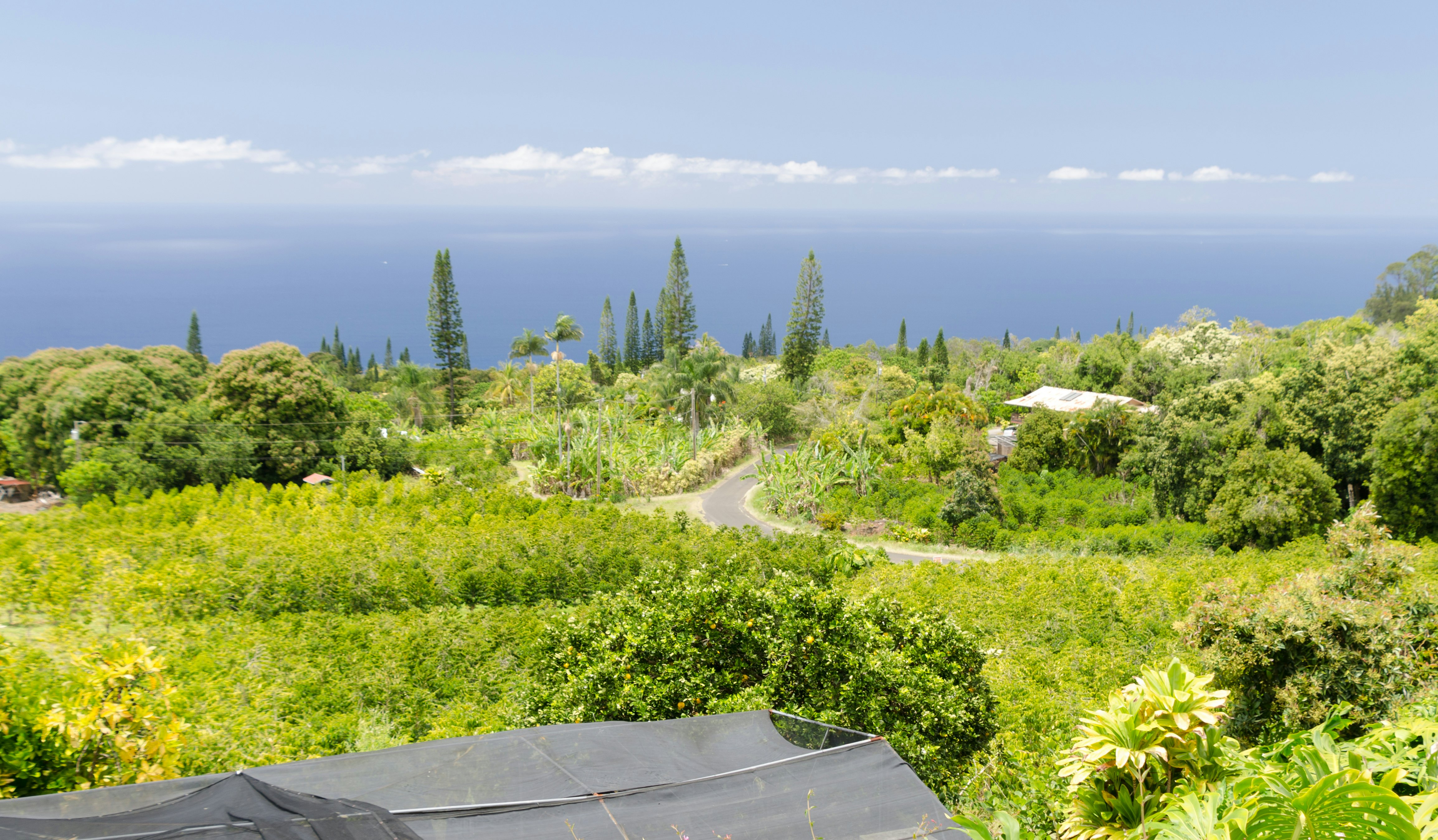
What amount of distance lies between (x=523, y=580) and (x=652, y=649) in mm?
6832

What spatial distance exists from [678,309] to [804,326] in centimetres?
1173

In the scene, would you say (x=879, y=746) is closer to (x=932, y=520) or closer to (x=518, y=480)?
(x=932, y=520)

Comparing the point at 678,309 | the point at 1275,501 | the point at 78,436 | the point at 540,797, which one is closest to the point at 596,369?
the point at 678,309

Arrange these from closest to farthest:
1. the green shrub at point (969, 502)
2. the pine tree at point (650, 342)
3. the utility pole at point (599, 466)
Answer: the green shrub at point (969, 502) → the utility pole at point (599, 466) → the pine tree at point (650, 342)

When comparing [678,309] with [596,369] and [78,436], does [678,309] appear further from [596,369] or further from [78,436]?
[78,436]

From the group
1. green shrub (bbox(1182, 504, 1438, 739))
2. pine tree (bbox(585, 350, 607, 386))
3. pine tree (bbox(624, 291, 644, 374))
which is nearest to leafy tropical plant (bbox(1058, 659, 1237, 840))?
green shrub (bbox(1182, 504, 1438, 739))

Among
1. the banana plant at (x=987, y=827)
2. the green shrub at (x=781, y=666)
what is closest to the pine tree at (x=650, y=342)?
the green shrub at (x=781, y=666)

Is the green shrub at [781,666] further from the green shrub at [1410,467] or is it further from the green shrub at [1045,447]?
the green shrub at [1045,447]

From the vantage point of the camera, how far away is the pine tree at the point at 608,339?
214 feet

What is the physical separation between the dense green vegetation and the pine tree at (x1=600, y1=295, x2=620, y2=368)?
104 ft

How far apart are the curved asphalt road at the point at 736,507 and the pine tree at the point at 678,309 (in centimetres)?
1999

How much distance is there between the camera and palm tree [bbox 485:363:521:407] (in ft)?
126

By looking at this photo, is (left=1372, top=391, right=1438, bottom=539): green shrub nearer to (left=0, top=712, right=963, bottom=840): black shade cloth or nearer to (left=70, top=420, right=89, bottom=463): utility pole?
(left=0, top=712, right=963, bottom=840): black shade cloth

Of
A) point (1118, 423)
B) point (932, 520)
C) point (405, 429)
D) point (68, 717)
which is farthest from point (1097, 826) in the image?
point (405, 429)
